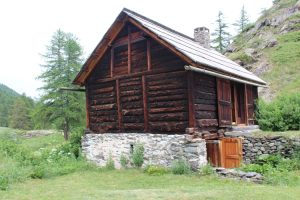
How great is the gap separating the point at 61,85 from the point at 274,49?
25.3m

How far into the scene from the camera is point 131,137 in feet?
52.0

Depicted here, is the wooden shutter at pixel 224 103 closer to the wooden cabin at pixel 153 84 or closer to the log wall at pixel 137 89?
the wooden cabin at pixel 153 84

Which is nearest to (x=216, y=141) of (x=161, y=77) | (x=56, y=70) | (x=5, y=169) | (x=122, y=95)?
(x=161, y=77)

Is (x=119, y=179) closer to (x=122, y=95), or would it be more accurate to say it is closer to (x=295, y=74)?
(x=122, y=95)

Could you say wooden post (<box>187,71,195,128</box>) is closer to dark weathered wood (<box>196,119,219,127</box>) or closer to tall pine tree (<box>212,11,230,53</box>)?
dark weathered wood (<box>196,119,219,127</box>)

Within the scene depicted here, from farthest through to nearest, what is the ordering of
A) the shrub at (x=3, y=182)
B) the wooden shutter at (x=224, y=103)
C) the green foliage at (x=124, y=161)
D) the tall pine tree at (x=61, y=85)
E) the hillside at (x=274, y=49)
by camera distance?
the hillside at (x=274, y=49) → the tall pine tree at (x=61, y=85) → the wooden shutter at (x=224, y=103) → the green foliage at (x=124, y=161) → the shrub at (x=3, y=182)

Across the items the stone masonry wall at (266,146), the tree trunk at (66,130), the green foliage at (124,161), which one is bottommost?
the green foliage at (124,161)

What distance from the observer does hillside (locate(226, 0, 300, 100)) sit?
111 ft

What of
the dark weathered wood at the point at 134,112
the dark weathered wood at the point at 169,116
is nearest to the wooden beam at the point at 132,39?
the dark weathered wood at the point at 134,112

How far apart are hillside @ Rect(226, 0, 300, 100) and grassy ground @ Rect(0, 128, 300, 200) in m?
21.5

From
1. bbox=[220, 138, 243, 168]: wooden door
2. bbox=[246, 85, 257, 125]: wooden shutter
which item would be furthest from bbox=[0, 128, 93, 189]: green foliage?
bbox=[246, 85, 257, 125]: wooden shutter

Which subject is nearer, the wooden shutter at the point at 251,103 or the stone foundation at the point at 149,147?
the stone foundation at the point at 149,147

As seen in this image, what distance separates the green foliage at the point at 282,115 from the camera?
1767cm

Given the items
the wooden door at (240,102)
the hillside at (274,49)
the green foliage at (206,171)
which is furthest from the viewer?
the hillside at (274,49)
